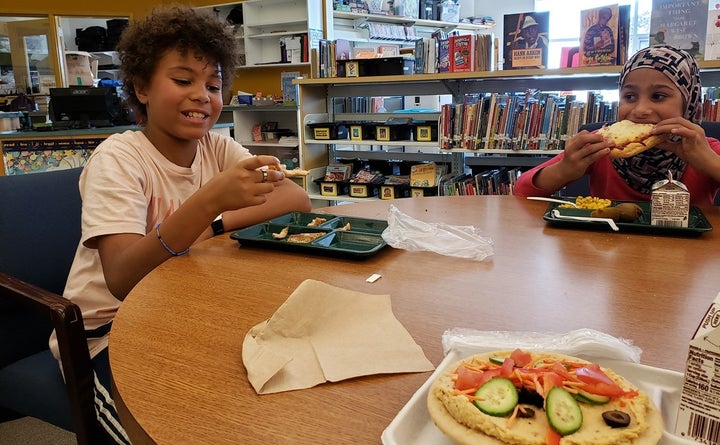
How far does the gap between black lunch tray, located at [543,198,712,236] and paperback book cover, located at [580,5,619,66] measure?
6.15 ft

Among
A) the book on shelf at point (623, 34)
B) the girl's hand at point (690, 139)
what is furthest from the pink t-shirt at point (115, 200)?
the book on shelf at point (623, 34)

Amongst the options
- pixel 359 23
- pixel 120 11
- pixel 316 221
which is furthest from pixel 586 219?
pixel 120 11

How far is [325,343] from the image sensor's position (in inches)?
26.5

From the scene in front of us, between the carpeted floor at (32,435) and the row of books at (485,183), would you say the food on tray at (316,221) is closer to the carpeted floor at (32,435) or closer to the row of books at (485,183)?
the carpeted floor at (32,435)

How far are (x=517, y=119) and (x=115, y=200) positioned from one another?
2775mm

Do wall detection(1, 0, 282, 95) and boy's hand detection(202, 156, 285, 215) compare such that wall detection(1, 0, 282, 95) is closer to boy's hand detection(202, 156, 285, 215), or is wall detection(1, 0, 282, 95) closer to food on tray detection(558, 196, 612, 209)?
food on tray detection(558, 196, 612, 209)

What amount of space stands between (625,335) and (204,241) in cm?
91

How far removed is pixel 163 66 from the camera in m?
1.34

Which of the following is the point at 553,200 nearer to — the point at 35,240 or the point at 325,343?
the point at 325,343

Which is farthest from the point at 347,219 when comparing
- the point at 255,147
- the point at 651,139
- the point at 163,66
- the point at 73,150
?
the point at 255,147

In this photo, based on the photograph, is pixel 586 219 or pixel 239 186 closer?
pixel 239 186

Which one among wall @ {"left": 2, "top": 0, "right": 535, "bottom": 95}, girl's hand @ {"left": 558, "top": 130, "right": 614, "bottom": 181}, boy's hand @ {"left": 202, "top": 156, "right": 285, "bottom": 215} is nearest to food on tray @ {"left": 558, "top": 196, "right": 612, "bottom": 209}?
girl's hand @ {"left": 558, "top": 130, "right": 614, "bottom": 181}

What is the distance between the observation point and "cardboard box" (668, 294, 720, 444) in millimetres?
426

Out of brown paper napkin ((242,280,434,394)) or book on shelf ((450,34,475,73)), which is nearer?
brown paper napkin ((242,280,434,394))
